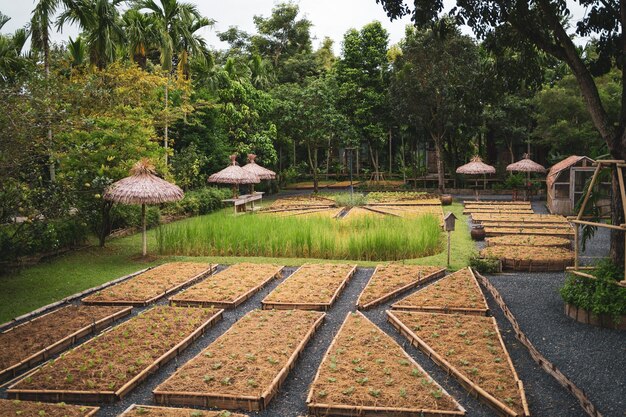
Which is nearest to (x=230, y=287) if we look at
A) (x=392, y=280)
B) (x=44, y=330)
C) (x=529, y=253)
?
(x=392, y=280)

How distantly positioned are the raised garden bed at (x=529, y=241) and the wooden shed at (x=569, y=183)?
211 inches

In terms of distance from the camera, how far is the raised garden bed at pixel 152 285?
8641mm

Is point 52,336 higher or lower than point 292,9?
lower

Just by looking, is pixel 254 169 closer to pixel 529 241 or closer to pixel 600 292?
pixel 529 241

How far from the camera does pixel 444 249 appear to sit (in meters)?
12.9

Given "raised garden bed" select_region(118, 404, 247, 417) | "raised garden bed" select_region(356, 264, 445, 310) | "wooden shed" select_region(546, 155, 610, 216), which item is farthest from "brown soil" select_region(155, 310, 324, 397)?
"wooden shed" select_region(546, 155, 610, 216)

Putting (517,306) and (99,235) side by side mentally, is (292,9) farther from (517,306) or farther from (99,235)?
(517,306)

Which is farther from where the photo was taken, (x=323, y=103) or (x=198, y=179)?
(x=323, y=103)

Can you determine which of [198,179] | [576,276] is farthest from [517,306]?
[198,179]

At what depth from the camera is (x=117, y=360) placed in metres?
→ 6.05

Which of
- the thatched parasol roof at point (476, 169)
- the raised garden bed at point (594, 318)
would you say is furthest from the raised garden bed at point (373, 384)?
the thatched parasol roof at point (476, 169)

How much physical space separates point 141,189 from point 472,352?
8.41m

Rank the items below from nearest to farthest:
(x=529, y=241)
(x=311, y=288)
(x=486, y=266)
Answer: (x=311, y=288)
(x=486, y=266)
(x=529, y=241)

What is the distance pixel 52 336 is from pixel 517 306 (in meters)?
6.55
